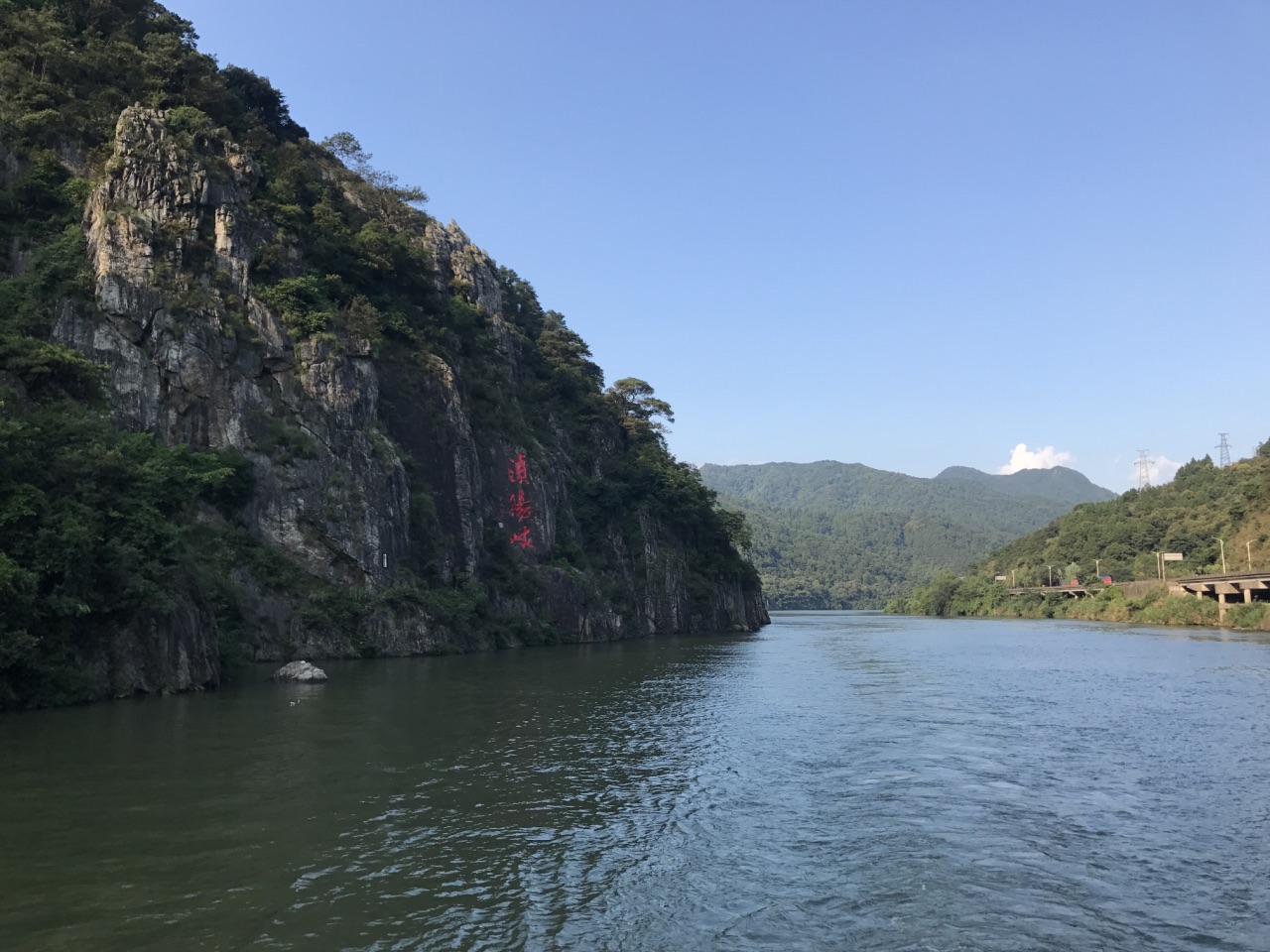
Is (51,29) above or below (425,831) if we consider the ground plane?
above

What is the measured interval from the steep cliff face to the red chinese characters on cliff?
7.5 inches

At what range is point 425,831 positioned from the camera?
14.2 m

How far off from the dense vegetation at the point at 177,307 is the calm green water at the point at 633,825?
4608 millimetres

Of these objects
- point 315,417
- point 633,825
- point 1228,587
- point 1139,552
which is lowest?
point 633,825

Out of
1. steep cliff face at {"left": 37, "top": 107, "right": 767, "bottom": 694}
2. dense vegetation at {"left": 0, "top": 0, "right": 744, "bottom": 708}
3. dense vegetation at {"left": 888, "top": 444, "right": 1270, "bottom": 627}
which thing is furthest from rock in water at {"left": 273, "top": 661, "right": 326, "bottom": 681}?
dense vegetation at {"left": 888, "top": 444, "right": 1270, "bottom": 627}

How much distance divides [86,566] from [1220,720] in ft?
112

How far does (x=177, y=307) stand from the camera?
4650 centimetres

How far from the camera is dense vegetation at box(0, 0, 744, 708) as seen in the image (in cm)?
2602

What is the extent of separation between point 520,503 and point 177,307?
30.2 metres

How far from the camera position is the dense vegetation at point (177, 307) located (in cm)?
2602

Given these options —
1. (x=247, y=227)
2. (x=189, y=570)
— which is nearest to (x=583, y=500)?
(x=247, y=227)

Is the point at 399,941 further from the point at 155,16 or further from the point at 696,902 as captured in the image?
the point at 155,16

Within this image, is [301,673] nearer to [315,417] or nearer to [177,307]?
[315,417]

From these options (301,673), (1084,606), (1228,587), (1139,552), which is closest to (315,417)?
Result: (301,673)
